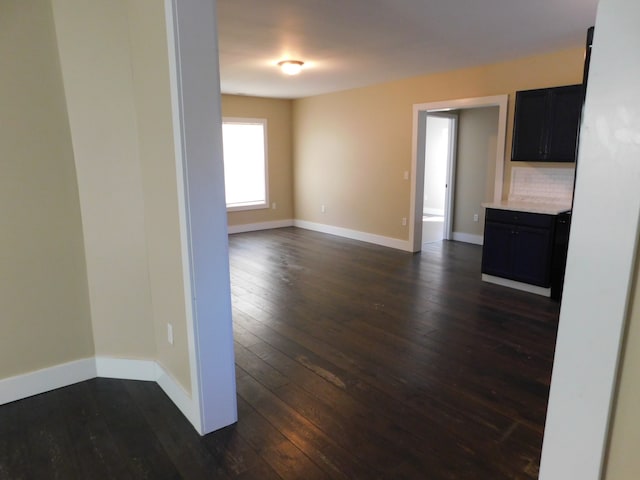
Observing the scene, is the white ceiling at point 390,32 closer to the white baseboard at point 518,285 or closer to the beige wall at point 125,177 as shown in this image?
the beige wall at point 125,177

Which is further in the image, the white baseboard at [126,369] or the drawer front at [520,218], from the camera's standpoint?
the drawer front at [520,218]

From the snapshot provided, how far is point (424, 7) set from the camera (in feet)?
9.57

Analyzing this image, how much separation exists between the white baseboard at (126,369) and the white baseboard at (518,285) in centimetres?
369

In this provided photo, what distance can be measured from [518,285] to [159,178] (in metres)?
→ 3.89

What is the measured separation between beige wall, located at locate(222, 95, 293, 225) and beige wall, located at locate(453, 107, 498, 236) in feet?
11.0

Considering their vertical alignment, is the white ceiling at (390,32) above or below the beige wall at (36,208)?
above

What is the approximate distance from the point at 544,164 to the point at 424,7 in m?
2.45

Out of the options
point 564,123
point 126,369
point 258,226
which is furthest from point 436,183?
point 126,369

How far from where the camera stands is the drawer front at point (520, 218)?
4.04 m

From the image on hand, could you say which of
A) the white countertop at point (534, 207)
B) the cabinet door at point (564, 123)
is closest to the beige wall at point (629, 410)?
the white countertop at point (534, 207)

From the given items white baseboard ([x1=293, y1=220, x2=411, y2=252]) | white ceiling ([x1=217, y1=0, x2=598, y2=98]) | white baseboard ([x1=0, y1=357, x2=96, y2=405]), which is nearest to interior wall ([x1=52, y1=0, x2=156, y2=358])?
white baseboard ([x1=0, y1=357, x2=96, y2=405])

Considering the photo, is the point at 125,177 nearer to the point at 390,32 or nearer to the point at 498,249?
the point at 390,32

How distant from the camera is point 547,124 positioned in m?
4.15

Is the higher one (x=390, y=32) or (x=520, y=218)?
(x=390, y=32)
